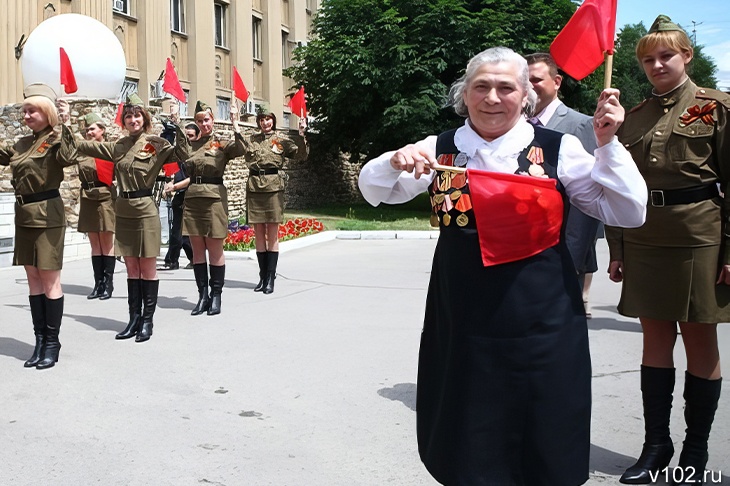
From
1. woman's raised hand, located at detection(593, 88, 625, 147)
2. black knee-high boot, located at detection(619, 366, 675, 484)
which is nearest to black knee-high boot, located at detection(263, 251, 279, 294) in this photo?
black knee-high boot, located at detection(619, 366, 675, 484)

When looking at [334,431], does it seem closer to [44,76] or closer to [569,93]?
[44,76]

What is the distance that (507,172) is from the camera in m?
2.84

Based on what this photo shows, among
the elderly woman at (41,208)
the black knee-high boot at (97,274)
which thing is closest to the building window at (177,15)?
A: the black knee-high boot at (97,274)

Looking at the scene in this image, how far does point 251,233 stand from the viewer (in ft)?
48.9

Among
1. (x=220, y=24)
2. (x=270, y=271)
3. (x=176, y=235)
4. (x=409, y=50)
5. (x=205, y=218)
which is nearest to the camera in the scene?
(x=205, y=218)

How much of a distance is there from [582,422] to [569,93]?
24787 mm

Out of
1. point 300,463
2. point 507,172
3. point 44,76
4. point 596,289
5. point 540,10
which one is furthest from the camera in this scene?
point 540,10

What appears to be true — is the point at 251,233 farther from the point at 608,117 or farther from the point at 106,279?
the point at 608,117

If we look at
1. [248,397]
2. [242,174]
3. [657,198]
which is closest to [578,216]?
[657,198]

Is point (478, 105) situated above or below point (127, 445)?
above

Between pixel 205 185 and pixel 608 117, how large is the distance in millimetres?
6734

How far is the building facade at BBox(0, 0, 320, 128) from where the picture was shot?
768 inches

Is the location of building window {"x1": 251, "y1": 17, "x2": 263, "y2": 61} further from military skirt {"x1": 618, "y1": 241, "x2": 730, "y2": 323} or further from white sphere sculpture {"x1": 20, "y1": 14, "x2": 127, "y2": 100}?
military skirt {"x1": 618, "y1": 241, "x2": 730, "y2": 323}

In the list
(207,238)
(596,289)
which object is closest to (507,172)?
(207,238)
